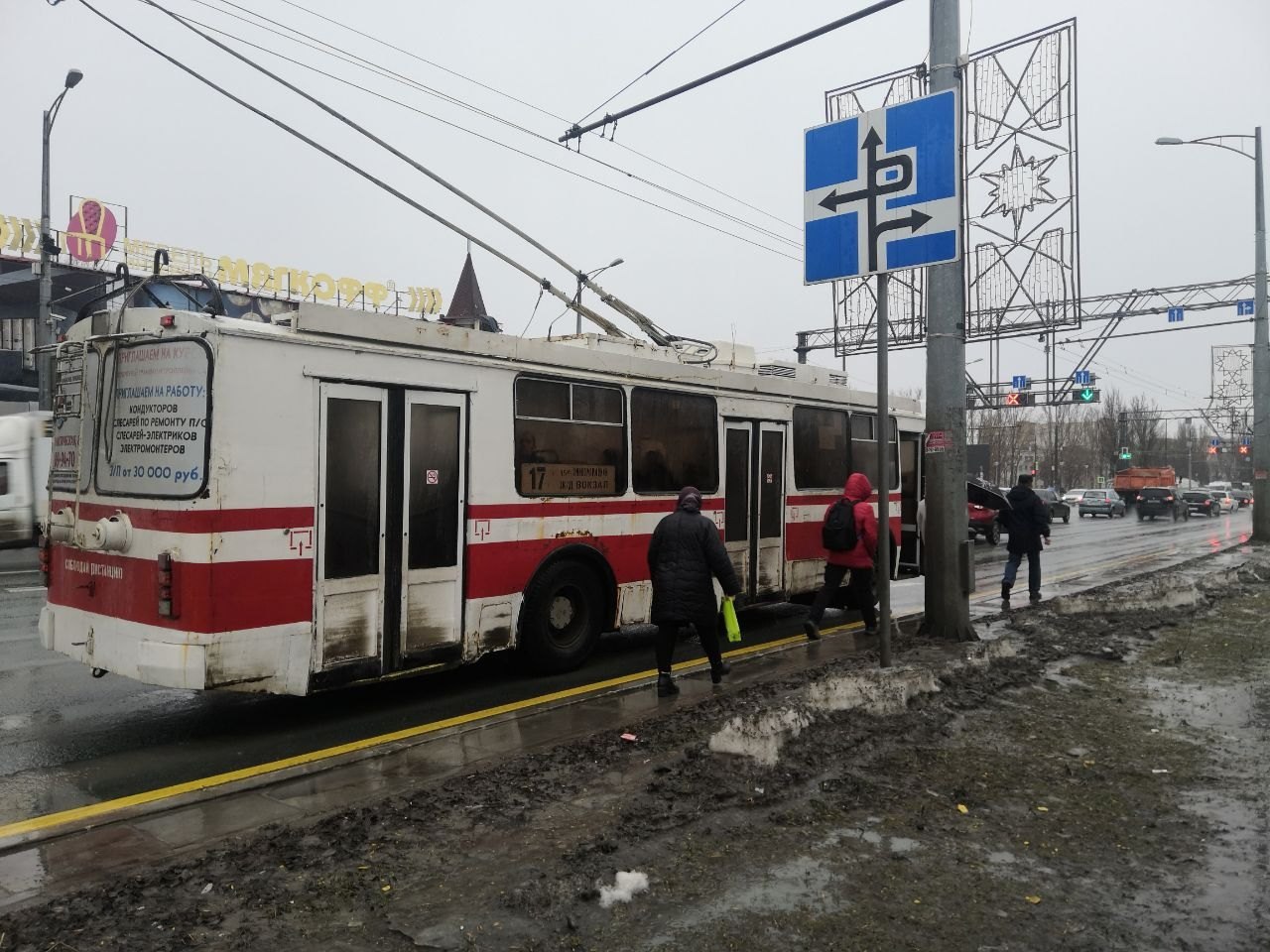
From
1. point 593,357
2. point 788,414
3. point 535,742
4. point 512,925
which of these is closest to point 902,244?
point 593,357

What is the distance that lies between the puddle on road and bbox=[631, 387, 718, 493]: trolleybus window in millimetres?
2839

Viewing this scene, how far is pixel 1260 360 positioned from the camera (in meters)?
25.1

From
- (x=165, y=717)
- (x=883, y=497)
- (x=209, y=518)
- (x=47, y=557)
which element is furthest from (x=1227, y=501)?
(x=47, y=557)

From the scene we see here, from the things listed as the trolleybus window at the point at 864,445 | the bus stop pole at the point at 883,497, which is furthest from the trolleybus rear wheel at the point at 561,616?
the trolleybus window at the point at 864,445

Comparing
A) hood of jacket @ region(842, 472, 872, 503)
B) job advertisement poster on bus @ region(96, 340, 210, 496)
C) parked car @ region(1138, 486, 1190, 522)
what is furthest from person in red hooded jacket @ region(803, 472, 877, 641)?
parked car @ region(1138, 486, 1190, 522)

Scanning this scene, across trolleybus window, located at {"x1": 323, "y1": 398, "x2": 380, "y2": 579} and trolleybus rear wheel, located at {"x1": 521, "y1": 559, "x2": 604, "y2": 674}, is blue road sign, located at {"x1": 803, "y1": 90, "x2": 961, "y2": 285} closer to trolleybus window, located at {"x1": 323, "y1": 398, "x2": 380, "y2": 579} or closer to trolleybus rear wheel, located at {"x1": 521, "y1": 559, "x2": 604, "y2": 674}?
trolleybus rear wheel, located at {"x1": 521, "y1": 559, "x2": 604, "y2": 674}

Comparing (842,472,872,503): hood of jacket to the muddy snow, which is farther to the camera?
(842,472,872,503): hood of jacket

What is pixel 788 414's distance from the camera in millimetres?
11000

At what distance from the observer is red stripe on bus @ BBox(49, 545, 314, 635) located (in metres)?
5.86

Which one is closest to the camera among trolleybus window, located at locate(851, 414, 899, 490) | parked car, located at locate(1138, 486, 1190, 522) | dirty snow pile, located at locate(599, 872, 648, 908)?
dirty snow pile, located at locate(599, 872, 648, 908)

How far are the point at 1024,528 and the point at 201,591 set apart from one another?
35.0 feet

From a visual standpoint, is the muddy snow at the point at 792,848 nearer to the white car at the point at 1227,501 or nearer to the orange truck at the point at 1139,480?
the orange truck at the point at 1139,480

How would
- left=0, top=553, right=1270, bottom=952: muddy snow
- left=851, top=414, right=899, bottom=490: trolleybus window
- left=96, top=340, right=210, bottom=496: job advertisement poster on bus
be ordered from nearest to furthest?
left=0, top=553, right=1270, bottom=952: muddy snow < left=96, top=340, right=210, bottom=496: job advertisement poster on bus < left=851, top=414, right=899, bottom=490: trolleybus window

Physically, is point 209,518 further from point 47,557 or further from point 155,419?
point 47,557
